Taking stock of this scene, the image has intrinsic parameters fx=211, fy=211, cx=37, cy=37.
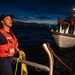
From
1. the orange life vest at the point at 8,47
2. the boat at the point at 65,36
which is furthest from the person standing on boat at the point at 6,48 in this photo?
the boat at the point at 65,36

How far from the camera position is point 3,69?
405 centimetres

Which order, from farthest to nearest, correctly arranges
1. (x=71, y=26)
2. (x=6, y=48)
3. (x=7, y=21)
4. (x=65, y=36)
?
(x=71, y=26) → (x=65, y=36) → (x=7, y=21) → (x=6, y=48)

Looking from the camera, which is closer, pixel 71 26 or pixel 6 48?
pixel 6 48

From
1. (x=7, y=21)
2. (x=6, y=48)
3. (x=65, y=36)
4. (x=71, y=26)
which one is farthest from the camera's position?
(x=71, y=26)

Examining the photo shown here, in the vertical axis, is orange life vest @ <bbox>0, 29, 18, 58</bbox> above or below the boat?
above

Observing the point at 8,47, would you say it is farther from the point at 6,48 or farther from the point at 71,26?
the point at 71,26

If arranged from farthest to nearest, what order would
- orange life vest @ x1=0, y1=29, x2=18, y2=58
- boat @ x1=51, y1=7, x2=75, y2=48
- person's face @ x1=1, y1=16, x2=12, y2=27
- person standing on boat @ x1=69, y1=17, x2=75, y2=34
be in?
person standing on boat @ x1=69, y1=17, x2=75, y2=34 → boat @ x1=51, y1=7, x2=75, y2=48 → person's face @ x1=1, y1=16, x2=12, y2=27 → orange life vest @ x1=0, y1=29, x2=18, y2=58

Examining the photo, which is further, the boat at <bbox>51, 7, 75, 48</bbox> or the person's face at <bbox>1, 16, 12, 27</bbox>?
the boat at <bbox>51, 7, 75, 48</bbox>

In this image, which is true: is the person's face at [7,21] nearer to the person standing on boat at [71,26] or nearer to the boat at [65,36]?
the boat at [65,36]

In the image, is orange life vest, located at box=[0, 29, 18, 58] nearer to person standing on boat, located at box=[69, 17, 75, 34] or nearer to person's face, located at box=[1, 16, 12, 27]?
person's face, located at box=[1, 16, 12, 27]

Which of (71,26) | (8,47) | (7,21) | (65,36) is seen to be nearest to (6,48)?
(8,47)

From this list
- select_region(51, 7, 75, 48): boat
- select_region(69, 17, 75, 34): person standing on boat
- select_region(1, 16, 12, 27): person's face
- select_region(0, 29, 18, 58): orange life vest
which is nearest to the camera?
select_region(0, 29, 18, 58): orange life vest

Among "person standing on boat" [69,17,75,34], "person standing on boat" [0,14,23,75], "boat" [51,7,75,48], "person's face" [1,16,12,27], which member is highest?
"person's face" [1,16,12,27]

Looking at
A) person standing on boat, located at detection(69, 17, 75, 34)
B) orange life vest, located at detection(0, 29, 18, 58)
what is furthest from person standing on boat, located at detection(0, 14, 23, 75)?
person standing on boat, located at detection(69, 17, 75, 34)
